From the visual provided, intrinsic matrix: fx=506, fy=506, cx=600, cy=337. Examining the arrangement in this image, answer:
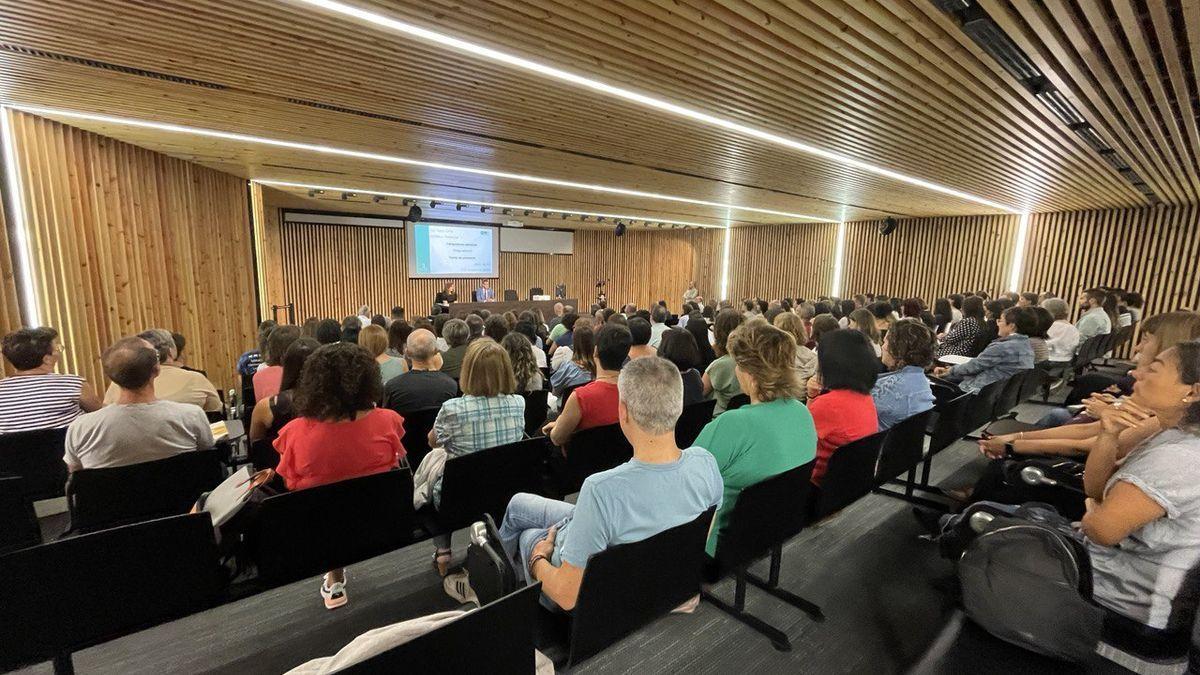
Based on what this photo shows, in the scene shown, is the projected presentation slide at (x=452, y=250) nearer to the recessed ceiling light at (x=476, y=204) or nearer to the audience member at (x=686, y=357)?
the recessed ceiling light at (x=476, y=204)

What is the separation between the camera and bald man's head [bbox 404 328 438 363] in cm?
352

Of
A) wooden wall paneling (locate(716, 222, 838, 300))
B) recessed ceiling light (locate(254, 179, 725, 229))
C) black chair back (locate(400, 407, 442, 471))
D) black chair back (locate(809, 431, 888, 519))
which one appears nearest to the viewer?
black chair back (locate(809, 431, 888, 519))

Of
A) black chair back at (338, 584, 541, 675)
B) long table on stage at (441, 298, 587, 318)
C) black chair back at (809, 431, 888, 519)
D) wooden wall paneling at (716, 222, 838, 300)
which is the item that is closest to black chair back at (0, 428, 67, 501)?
black chair back at (338, 584, 541, 675)

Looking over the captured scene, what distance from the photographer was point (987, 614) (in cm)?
212

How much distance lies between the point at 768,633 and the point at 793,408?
1.15 metres

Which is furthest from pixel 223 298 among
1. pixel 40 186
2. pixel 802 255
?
pixel 802 255

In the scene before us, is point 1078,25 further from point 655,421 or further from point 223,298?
point 223,298

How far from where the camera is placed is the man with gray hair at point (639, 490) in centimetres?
161


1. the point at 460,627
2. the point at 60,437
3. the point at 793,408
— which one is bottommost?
the point at 60,437

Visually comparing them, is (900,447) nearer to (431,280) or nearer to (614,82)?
(614,82)

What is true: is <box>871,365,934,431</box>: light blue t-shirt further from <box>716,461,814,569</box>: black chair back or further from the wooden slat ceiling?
the wooden slat ceiling

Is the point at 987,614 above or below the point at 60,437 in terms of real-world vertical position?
below

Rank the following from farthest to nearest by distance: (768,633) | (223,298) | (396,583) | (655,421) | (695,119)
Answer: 1. (223,298)
2. (695,119)
3. (396,583)
4. (768,633)
5. (655,421)

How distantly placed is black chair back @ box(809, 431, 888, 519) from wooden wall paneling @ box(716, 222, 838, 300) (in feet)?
48.5
